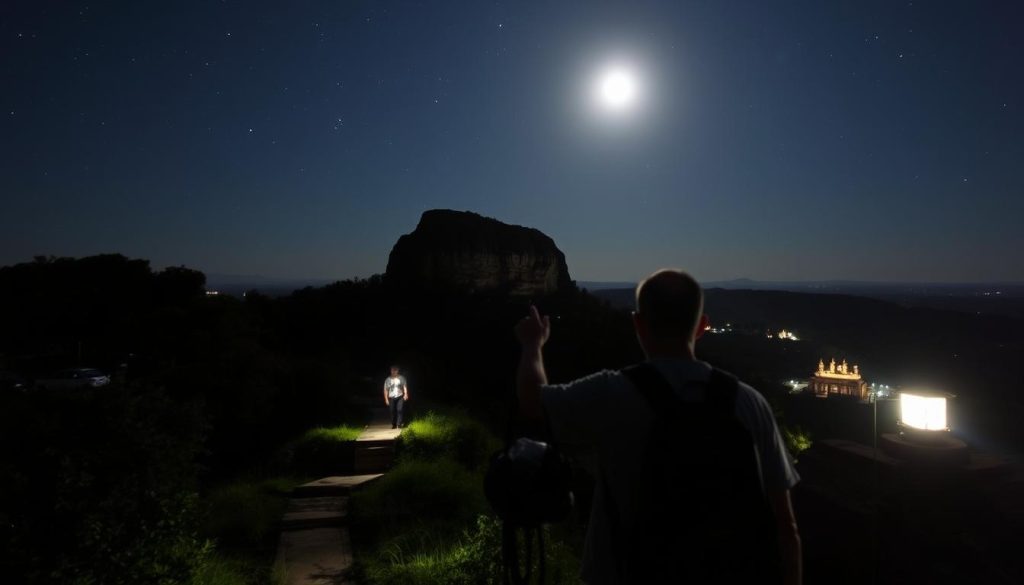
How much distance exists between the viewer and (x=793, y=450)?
1783 cm

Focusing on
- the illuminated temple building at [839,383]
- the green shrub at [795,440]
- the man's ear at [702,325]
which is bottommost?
the illuminated temple building at [839,383]

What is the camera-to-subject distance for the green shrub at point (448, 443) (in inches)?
400

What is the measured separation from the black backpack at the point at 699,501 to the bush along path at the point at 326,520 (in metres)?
5.25

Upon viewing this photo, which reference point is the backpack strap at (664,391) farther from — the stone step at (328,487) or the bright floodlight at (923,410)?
the stone step at (328,487)

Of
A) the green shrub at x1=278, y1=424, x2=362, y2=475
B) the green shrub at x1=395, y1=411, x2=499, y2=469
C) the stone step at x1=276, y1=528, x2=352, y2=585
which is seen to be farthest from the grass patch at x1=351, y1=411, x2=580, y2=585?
the green shrub at x1=278, y1=424, x2=362, y2=475

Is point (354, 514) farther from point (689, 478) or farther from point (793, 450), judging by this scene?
point (793, 450)

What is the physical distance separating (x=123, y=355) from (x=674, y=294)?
3773cm

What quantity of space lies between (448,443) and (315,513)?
332 centimetres

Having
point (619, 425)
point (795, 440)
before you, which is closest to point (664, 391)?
point (619, 425)

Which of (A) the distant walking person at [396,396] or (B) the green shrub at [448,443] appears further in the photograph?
(A) the distant walking person at [396,396]

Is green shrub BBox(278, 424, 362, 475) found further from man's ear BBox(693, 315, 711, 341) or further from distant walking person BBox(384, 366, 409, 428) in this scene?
man's ear BBox(693, 315, 711, 341)

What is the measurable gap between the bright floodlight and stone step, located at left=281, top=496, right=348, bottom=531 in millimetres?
7673

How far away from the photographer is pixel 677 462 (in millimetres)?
1576

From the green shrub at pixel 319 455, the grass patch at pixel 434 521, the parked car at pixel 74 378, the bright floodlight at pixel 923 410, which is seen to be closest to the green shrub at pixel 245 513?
the grass patch at pixel 434 521
